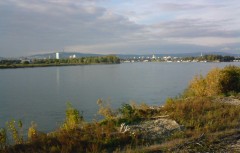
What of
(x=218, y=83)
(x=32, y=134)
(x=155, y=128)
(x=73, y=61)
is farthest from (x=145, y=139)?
(x=73, y=61)

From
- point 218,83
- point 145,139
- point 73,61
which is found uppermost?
point 218,83

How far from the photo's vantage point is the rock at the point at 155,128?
9695 mm

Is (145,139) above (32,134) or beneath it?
above

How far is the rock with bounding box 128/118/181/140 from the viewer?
31.8ft

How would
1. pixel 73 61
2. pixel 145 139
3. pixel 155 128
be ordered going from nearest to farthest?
pixel 145 139 → pixel 155 128 → pixel 73 61

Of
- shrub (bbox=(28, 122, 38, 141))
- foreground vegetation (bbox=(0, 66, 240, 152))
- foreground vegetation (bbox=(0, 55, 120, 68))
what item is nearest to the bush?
foreground vegetation (bbox=(0, 66, 240, 152))

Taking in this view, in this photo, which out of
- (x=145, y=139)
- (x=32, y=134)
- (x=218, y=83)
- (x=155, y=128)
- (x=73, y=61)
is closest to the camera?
(x=145, y=139)

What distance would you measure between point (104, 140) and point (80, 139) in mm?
652

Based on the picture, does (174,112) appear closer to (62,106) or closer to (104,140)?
(104,140)

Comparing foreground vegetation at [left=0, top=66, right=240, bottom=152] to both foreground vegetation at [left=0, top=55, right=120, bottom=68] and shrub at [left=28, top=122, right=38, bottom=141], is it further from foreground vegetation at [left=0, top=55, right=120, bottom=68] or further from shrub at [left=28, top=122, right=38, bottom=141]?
foreground vegetation at [left=0, top=55, right=120, bottom=68]

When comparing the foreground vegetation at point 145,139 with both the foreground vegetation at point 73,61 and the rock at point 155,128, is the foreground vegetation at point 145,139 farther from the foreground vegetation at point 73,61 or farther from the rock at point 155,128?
the foreground vegetation at point 73,61

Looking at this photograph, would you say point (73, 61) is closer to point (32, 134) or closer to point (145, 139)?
point (32, 134)

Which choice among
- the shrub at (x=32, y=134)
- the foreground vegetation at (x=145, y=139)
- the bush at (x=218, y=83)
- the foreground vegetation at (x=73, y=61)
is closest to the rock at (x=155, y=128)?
the foreground vegetation at (x=145, y=139)

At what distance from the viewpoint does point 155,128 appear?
10.4 m
